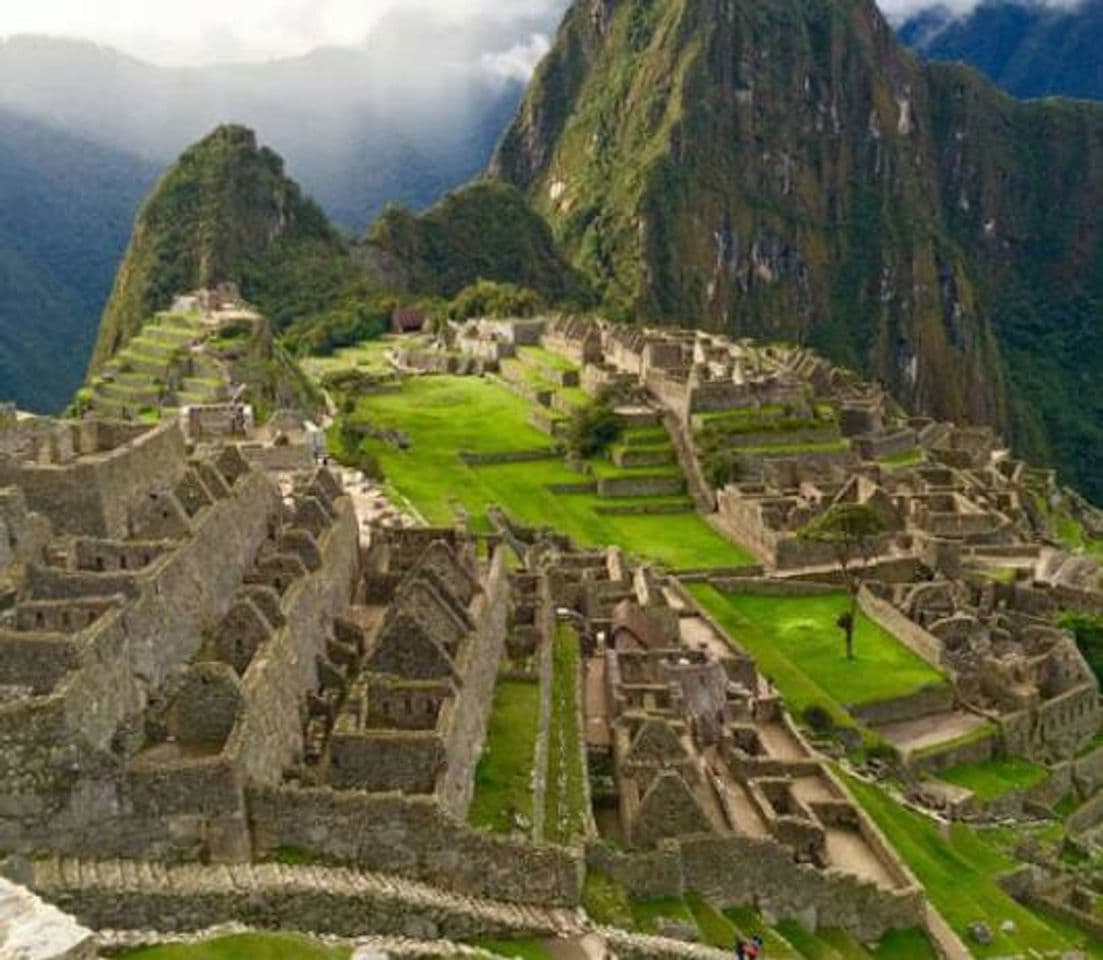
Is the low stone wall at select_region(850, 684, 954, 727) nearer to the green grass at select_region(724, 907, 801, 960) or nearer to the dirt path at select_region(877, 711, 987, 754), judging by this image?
the dirt path at select_region(877, 711, 987, 754)

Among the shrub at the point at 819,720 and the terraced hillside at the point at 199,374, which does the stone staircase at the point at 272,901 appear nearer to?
the shrub at the point at 819,720

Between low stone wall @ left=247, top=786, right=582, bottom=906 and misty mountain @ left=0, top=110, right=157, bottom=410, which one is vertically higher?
misty mountain @ left=0, top=110, right=157, bottom=410

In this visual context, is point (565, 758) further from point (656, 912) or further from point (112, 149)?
point (112, 149)

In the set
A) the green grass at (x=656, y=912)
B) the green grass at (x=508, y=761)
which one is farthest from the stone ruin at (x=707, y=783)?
the green grass at (x=508, y=761)

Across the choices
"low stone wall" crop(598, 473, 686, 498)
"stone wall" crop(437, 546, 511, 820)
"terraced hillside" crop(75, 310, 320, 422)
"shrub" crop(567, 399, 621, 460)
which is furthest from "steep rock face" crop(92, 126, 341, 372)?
"stone wall" crop(437, 546, 511, 820)

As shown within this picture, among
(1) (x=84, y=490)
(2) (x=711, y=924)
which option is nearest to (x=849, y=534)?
(2) (x=711, y=924)

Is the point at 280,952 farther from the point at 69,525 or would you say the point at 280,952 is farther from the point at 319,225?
the point at 319,225

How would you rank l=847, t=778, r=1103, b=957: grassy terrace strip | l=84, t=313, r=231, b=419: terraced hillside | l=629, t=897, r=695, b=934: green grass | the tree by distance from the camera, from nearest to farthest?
1. l=629, t=897, r=695, b=934: green grass
2. l=847, t=778, r=1103, b=957: grassy terrace strip
3. the tree
4. l=84, t=313, r=231, b=419: terraced hillside
